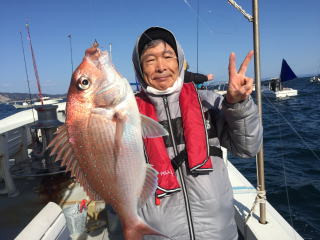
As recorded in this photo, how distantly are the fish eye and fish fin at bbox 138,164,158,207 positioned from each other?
672 millimetres

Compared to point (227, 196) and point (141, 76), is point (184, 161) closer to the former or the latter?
point (227, 196)

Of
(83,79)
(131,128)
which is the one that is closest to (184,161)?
(131,128)

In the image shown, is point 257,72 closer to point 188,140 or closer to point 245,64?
point 245,64

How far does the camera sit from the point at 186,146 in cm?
199

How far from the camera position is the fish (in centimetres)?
156

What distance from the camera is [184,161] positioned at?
1.99 meters

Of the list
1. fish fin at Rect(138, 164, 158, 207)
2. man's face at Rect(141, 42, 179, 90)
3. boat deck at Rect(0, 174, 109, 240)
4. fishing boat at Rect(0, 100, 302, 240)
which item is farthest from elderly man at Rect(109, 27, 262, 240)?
boat deck at Rect(0, 174, 109, 240)

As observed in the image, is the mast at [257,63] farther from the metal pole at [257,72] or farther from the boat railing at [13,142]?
the boat railing at [13,142]

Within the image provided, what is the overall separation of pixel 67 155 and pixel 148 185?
571 millimetres

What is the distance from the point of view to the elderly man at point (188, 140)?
6.07ft

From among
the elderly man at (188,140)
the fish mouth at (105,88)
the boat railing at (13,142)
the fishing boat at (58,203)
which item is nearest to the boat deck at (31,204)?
the fishing boat at (58,203)

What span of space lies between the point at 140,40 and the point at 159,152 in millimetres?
975

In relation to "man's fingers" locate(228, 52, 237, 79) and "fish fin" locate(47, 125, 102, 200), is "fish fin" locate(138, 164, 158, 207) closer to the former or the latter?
"fish fin" locate(47, 125, 102, 200)

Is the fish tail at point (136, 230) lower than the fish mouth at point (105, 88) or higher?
lower
